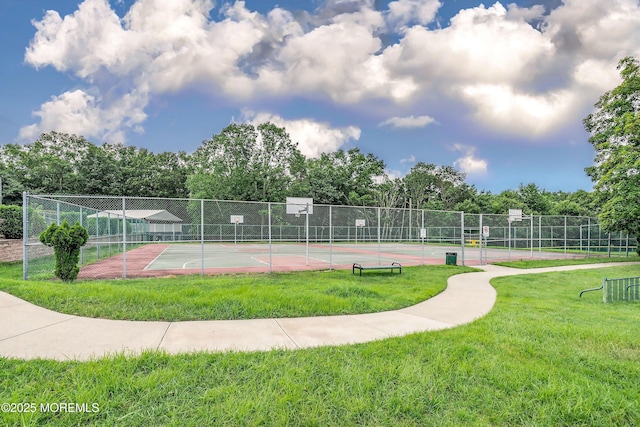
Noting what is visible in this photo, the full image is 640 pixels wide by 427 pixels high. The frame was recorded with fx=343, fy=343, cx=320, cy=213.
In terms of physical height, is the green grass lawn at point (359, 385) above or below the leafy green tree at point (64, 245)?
below

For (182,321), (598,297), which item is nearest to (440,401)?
(182,321)

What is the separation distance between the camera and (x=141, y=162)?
57.3 m

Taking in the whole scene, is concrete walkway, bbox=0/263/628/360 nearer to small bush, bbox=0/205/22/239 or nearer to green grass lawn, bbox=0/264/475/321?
green grass lawn, bbox=0/264/475/321

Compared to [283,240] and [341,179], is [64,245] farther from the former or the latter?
[341,179]

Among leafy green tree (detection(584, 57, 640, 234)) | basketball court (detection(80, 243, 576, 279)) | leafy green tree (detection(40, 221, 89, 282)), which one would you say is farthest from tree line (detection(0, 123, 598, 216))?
leafy green tree (detection(40, 221, 89, 282))

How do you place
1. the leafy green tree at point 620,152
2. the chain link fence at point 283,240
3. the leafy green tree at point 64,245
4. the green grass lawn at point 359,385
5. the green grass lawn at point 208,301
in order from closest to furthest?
the green grass lawn at point 359,385 < the green grass lawn at point 208,301 < the leafy green tree at point 64,245 < the chain link fence at point 283,240 < the leafy green tree at point 620,152

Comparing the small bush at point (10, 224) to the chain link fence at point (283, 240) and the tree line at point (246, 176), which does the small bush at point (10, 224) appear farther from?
the tree line at point (246, 176)

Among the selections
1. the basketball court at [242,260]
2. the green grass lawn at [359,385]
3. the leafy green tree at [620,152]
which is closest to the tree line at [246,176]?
the basketball court at [242,260]

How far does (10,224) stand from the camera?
15711mm

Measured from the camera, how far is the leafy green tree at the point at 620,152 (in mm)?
18578

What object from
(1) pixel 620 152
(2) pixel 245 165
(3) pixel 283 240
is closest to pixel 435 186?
(2) pixel 245 165

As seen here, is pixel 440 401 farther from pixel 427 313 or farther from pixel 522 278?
pixel 522 278

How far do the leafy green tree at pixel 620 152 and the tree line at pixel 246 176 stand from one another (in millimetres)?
20722

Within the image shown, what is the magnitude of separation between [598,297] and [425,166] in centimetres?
5379
